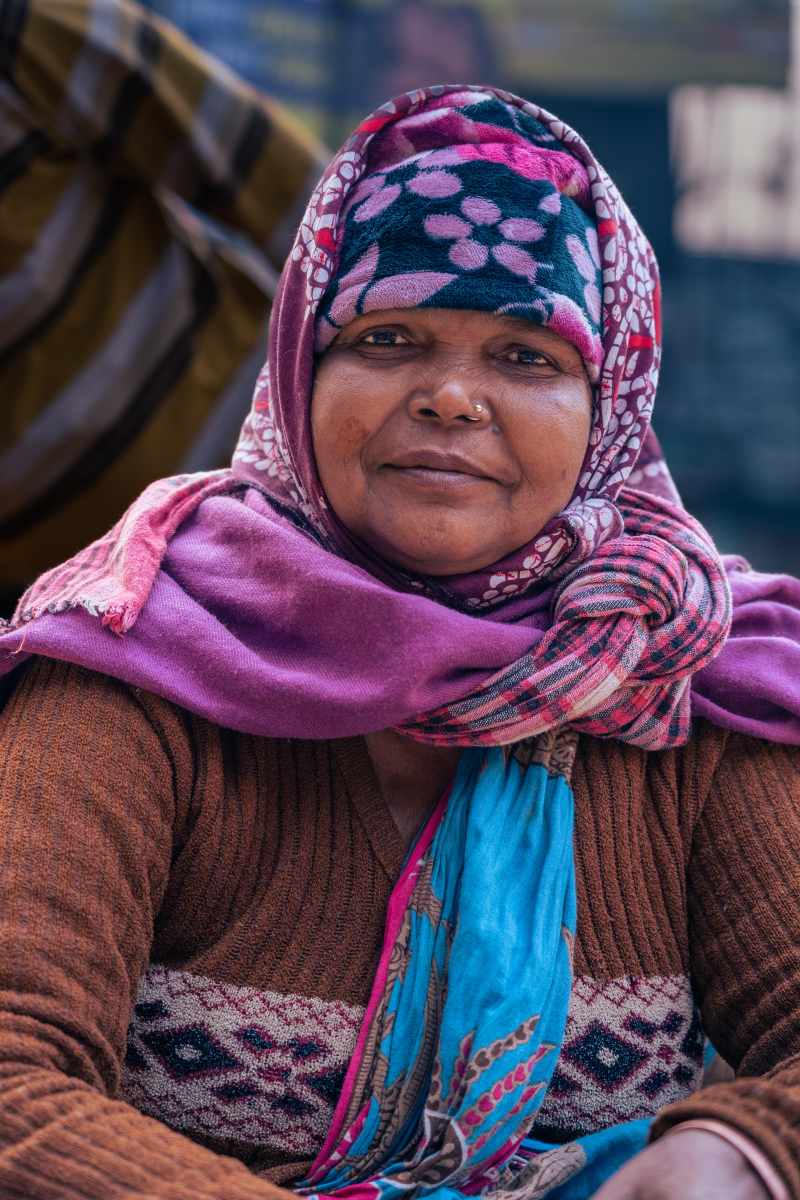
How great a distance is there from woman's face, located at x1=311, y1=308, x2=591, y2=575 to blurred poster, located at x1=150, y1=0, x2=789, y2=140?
6.85 metres

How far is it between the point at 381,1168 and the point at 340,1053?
0.14 m

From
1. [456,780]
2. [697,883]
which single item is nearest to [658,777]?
[697,883]

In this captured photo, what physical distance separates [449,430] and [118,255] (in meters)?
2.10

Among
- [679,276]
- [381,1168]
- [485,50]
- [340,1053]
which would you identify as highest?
[485,50]

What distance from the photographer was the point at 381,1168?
180cm

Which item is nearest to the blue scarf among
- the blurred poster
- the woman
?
the woman

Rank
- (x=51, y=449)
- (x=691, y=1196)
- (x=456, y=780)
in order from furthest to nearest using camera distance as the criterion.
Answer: (x=51, y=449), (x=456, y=780), (x=691, y=1196)

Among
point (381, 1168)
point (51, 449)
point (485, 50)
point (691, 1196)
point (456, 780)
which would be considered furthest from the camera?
point (485, 50)

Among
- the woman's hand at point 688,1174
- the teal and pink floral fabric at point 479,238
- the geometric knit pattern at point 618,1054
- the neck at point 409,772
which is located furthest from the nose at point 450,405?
the woman's hand at point 688,1174

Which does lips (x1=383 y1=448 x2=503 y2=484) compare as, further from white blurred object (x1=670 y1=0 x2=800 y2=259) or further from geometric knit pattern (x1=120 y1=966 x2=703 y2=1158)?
white blurred object (x1=670 y1=0 x2=800 y2=259)

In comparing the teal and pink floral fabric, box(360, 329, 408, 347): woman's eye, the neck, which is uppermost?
the teal and pink floral fabric

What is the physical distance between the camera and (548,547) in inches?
76.0

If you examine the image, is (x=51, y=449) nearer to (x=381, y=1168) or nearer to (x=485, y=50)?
(x=381, y=1168)

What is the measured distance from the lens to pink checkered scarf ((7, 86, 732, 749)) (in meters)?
1.84
